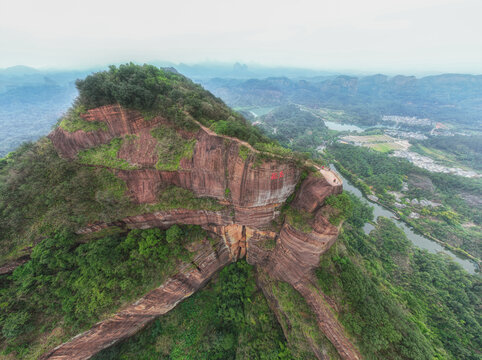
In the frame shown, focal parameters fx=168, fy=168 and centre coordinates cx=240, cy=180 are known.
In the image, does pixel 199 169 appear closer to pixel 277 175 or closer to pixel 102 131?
pixel 277 175

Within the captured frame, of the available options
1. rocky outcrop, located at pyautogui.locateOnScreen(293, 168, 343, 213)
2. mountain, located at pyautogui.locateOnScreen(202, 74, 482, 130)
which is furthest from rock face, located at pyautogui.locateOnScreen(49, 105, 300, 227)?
mountain, located at pyautogui.locateOnScreen(202, 74, 482, 130)

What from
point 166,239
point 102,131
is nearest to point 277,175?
point 166,239

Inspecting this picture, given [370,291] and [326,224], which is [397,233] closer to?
[370,291]

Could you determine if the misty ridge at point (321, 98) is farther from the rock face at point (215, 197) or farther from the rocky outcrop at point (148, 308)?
the rocky outcrop at point (148, 308)

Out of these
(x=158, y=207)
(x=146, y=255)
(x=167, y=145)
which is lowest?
(x=146, y=255)

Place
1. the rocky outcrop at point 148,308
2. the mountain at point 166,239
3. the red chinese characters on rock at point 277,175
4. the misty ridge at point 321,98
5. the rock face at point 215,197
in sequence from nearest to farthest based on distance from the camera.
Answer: the mountain at point 166,239 → the red chinese characters on rock at point 277,175 → the rocky outcrop at point 148,308 → the rock face at point 215,197 → the misty ridge at point 321,98

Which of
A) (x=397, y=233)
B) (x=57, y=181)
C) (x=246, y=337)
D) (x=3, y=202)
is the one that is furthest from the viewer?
(x=397, y=233)

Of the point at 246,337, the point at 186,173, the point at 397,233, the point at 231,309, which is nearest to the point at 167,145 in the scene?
the point at 186,173

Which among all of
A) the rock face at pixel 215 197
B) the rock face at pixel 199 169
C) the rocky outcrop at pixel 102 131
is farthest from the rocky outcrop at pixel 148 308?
the rocky outcrop at pixel 102 131
